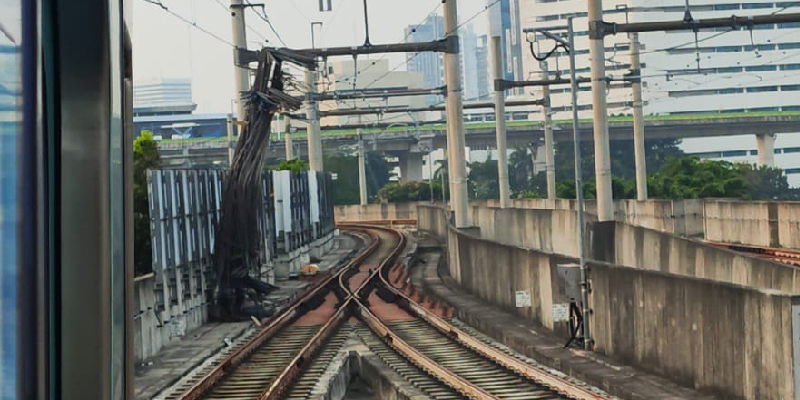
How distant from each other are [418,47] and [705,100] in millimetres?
117602

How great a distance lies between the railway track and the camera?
16.0 meters

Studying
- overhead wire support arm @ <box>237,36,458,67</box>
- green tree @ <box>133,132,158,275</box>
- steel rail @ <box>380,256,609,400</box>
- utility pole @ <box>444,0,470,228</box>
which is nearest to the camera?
steel rail @ <box>380,256,609,400</box>

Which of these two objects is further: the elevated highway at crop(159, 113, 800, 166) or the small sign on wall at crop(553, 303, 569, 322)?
the elevated highway at crop(159, 113, 800, 166)

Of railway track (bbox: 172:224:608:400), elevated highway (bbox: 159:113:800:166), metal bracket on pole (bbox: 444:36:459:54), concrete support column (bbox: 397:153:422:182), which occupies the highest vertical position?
elevated highway (bbox: 159:113:800:166)

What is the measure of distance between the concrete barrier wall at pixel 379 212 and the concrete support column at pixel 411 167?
26.1m

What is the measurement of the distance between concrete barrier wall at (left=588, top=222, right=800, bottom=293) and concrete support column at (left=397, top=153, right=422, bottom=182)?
8974 centimetres

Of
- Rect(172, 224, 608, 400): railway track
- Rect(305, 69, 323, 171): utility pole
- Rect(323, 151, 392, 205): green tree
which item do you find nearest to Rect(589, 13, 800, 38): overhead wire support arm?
Rect(172, 224, 608, 400): railway track

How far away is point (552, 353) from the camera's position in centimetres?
1872

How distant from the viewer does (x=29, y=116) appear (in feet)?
7.18

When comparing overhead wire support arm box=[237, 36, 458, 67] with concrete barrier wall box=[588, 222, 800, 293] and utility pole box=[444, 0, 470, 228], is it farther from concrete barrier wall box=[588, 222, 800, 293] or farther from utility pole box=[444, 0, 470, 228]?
concrete barrier wall box=[588, 222, 800, 293]

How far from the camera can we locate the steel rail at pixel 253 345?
1656 cm

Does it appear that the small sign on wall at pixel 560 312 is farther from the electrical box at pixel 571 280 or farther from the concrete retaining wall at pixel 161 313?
the concrete retaining wall at pixel 161 313

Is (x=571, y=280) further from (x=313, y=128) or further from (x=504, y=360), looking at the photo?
(x=313, y=128)

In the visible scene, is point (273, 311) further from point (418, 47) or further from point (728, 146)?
point (728, 146)
